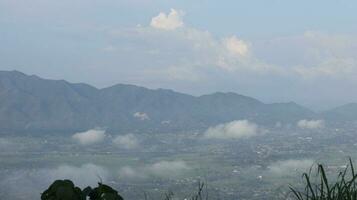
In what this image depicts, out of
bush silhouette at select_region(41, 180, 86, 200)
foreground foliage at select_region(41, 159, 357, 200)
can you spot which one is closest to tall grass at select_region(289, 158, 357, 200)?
foreground foliage at select_region(41, 159, 357, 200)

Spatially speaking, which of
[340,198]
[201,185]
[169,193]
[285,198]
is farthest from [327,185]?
[169,193]

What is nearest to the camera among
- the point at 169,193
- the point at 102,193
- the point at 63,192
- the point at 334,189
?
the point at 63,192

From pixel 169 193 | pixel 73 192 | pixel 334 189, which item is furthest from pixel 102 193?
pixel 334 189

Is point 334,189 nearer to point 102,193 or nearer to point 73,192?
point 102,193

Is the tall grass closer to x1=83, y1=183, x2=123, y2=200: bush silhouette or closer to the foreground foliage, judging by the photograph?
the foreground foliage

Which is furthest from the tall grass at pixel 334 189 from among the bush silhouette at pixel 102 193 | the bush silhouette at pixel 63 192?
the bush silhouette at pixel 63 192

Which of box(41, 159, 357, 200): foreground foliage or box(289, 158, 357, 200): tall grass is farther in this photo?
box(289, 158, 357, 200): tall grass

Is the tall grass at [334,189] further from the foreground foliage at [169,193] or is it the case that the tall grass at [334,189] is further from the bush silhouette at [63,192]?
the bush silhouette at [63,192]

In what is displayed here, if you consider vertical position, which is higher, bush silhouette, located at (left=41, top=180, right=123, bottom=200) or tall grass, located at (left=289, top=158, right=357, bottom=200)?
bush silhouette, located at (left=41, top=180, right=123, bottom=200)

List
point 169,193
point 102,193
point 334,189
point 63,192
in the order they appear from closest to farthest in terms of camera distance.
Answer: point 63,192, point 102,193, point 334,189, point 169,193

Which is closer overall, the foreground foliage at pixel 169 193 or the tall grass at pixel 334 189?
the foreground foliage at pixel 169 193

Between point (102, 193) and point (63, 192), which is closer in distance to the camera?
point (63, 192)
